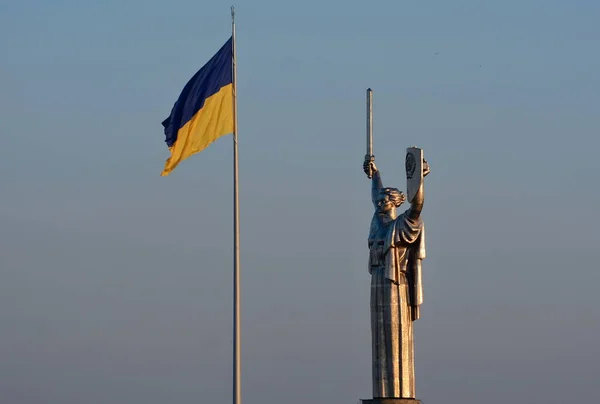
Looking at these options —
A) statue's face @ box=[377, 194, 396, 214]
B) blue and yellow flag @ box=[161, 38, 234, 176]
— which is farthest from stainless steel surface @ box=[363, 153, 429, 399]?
blue and yellow flag @ box=[161, 38, 234, 176]

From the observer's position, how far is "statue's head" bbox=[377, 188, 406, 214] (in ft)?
145

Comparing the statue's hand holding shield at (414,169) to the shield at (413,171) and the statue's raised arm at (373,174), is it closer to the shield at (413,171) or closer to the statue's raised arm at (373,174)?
the shield at (413,171)

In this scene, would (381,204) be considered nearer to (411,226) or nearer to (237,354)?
(411,226)

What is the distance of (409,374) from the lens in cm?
4312

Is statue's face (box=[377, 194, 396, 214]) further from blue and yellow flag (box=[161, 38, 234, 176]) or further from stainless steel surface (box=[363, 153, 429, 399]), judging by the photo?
blue and yellow flag (box=[161, 38, 234, 176])

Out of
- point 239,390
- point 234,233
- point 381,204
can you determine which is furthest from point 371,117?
point 239,390

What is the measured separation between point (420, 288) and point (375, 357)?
6.82 feet

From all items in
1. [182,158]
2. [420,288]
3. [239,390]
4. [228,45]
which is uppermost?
[228,45]

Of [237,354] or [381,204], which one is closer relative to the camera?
[237,354]

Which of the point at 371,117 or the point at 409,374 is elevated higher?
the point at 371,117

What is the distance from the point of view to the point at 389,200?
4416 cm

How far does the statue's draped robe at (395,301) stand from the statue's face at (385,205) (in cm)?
53


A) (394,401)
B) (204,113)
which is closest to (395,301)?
(394,401)

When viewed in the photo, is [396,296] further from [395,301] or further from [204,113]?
[204,113]
